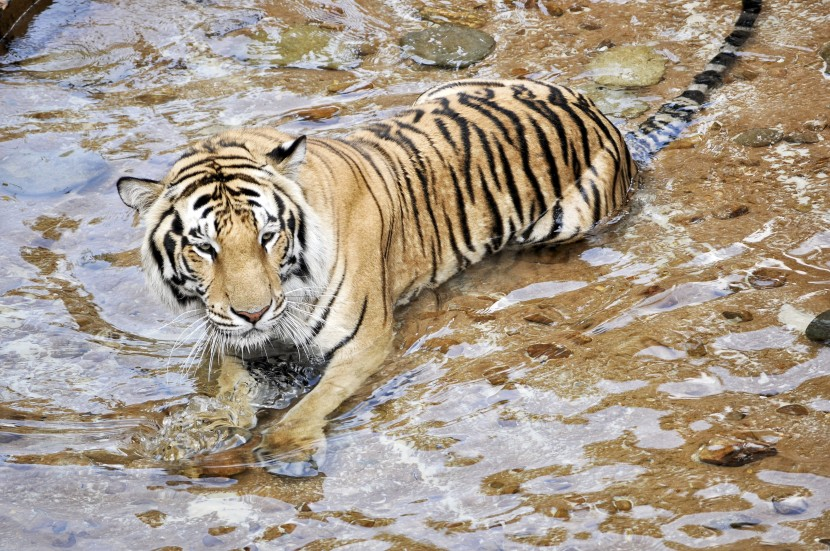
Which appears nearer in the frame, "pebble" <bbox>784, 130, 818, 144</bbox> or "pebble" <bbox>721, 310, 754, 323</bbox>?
"pebble" <bbox>721, 310, 754, 323</bbox>

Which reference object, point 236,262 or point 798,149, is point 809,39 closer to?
point 798,149

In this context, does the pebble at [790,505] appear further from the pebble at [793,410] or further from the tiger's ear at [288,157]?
the tiger's ear at [288,157]

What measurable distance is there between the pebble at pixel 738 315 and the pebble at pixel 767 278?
0.65 ft

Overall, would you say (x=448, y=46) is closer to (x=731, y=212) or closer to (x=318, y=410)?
(x=731, y=212)

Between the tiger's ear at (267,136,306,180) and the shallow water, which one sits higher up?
the tiger's ear at (267,136,306,180)

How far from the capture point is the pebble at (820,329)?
11.2 feet

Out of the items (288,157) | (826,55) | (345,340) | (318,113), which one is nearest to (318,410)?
(345,340)

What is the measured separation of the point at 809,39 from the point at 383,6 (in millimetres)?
2879

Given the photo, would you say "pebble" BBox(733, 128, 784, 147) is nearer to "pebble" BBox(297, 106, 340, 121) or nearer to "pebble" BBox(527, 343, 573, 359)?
"pebble" BBox(527, 343, 573, 359)


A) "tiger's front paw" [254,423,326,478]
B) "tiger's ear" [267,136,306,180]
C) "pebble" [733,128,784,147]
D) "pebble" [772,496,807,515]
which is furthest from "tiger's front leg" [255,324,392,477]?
"pebble" [733,128,784,147]

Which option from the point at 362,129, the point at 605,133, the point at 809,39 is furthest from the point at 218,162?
the point at 809,39

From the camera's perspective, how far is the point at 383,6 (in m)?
6.80

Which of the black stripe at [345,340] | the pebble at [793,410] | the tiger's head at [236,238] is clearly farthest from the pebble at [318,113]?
the pebble at [793,410]

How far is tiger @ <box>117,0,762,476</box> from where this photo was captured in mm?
3320
